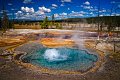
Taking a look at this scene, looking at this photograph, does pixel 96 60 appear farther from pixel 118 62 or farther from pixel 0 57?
pixel 0 57

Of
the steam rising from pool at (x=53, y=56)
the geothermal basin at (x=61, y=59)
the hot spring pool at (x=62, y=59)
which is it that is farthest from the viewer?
the steam rising from pool at (x=53, y=56)

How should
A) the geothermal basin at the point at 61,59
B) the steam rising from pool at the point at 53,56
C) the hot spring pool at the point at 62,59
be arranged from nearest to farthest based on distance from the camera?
1. the geothermal basin at the point at 61,59
2. the hot spring pool at the point at 62,59
3. the steam rising from pool at the point at 53,56

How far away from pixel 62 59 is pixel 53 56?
6.99 feet

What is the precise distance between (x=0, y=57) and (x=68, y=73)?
396 inches

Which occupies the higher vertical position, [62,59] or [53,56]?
[53,56]

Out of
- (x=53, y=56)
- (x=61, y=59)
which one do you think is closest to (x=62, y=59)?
(x=61, y=59)

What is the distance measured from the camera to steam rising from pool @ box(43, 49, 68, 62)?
2498 cm

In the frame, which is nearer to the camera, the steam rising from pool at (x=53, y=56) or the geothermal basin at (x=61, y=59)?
the geothermal basin at (x=61, y=59)

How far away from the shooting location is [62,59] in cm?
2491

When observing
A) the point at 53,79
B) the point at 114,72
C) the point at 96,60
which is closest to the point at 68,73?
the point at 53,79

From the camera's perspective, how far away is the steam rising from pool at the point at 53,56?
25.0 meters

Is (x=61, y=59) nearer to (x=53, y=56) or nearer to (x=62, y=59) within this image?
(x=62, y=59)

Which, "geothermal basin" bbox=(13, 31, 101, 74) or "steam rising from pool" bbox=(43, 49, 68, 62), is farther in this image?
"steam rising from pool" bbox=(43, 49, 68, 62)

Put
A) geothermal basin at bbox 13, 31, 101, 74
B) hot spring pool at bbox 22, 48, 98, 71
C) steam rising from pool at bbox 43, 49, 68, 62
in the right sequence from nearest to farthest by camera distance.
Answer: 1. geothermal basin at bbox 13, 31, 101, 74
2. hot spring pool at bbox 22, 48, 98, 71
3. steam rising from pool at bbox 43, 49, 68, 62
